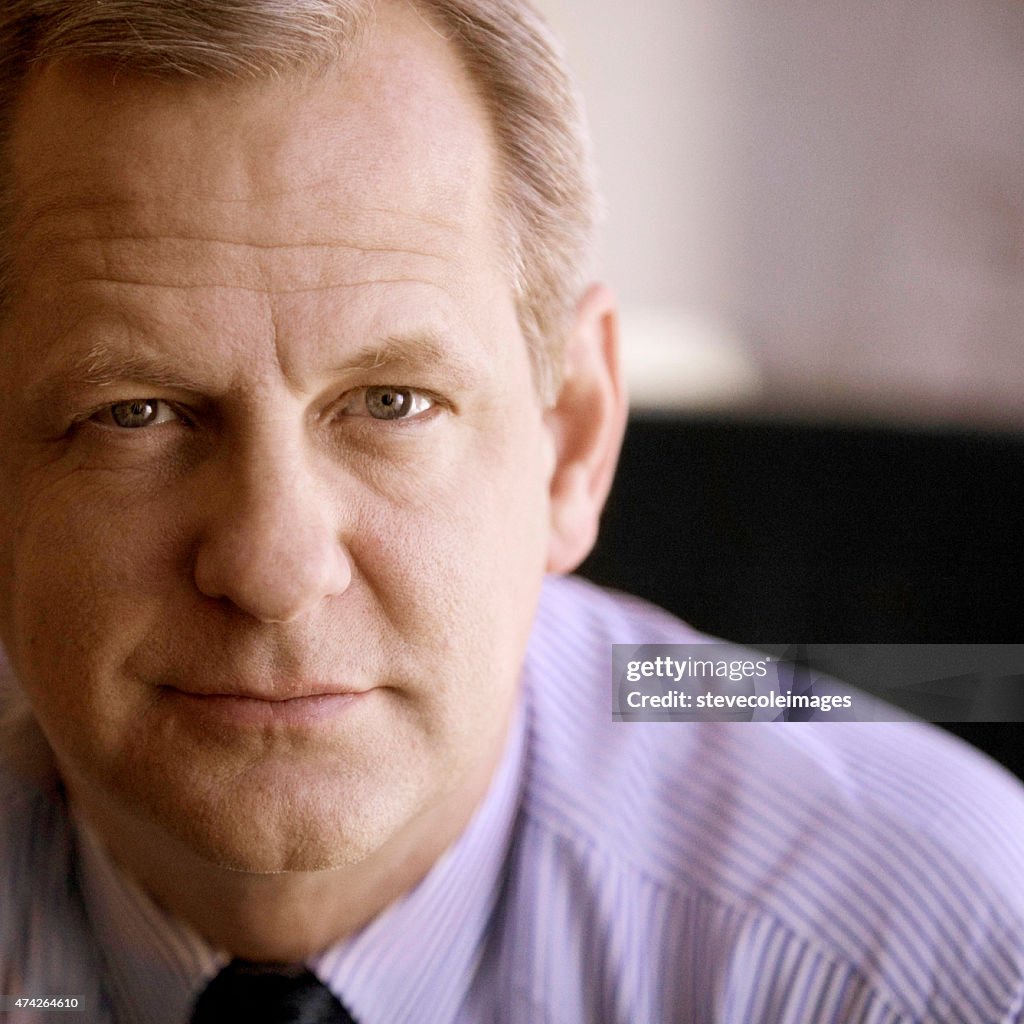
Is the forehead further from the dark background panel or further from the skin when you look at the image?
the dark background panel

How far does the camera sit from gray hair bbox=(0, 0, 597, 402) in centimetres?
64

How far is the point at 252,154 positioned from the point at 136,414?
0.53ft

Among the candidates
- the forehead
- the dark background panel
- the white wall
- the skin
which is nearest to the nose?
the skin

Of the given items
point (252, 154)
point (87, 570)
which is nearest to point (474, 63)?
point (252, 154)

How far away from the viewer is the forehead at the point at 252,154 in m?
0.63

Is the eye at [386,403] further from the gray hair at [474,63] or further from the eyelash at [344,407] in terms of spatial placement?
the gray hair at [474,63]

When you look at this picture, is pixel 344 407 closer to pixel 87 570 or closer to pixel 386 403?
pixel 386 403

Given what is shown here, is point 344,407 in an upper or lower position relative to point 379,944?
upper

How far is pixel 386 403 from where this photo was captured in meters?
0.69

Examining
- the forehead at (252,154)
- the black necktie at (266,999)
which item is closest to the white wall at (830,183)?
the forehead at (252,154)

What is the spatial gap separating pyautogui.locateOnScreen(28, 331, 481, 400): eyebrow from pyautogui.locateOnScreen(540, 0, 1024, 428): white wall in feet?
1.56

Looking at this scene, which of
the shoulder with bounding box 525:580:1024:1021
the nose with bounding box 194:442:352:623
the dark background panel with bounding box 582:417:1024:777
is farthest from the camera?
the dark background panel with bounding box 582:417:1024:777

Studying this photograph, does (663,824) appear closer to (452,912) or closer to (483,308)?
(452,912)

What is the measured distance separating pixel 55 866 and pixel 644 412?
0.68 m
